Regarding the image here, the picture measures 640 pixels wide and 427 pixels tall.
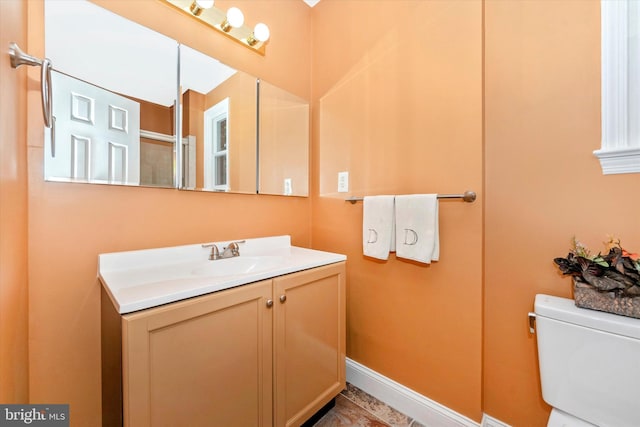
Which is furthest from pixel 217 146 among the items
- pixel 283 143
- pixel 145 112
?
pixel 283 143

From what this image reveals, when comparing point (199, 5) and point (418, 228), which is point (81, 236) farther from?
point (418, 228)

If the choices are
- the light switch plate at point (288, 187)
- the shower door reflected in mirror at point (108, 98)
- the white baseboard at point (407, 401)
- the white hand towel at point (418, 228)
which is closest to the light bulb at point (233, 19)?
the shower door reflected in mirror at point (108, 98)

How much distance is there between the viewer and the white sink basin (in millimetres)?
1176

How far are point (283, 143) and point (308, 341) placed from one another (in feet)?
3.79

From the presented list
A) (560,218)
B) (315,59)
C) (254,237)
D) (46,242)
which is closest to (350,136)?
(315,59)

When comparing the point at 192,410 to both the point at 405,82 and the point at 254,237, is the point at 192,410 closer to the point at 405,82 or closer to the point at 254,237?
the point at 254,237

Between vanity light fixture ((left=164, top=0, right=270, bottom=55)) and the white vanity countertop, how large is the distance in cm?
112

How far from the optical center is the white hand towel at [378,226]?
130 centimetres

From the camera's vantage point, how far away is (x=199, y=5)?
1.21 meters

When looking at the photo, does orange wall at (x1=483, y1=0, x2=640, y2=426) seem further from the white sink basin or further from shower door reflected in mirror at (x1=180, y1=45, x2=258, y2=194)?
shower door reflected in mirror at (x1=180, y1=45, x2=258, y2=194)

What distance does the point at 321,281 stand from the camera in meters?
1.19

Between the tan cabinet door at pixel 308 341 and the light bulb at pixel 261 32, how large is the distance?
1321mm

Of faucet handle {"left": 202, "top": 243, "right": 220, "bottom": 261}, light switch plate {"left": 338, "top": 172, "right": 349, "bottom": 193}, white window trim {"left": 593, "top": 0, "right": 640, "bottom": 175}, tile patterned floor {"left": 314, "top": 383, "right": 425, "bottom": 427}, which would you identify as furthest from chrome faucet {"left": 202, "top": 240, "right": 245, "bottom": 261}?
white window trim {"left": 593, "top": 0, "right": 640, "bottom": 175}

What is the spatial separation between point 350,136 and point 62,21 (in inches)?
51.3
